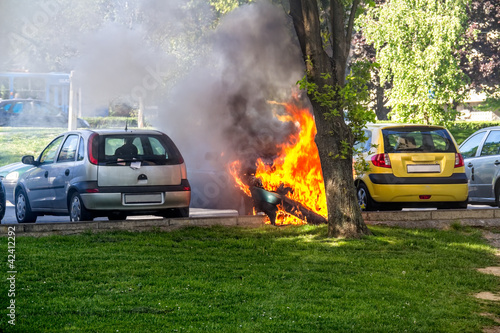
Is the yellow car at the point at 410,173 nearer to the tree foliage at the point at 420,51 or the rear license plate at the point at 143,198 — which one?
the rear license plate at the point at 143,198

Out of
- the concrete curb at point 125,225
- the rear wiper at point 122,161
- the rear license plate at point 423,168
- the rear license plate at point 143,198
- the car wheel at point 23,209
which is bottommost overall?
the concrete curb at point 125,225

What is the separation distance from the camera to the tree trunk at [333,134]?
10.7 meters

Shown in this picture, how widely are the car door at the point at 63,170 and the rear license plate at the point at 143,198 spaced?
3.12ft

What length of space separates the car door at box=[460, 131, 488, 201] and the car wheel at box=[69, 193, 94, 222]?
7837 millimetres

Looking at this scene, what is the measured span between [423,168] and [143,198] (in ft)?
15.6

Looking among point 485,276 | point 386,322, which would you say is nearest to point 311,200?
point 485,276

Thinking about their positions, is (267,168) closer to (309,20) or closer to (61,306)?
(309,20)

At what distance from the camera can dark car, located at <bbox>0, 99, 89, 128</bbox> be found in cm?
3195

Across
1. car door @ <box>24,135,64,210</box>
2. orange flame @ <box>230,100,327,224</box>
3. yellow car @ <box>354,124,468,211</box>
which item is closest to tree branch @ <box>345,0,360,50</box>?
Result: orange flame @ <box>230,100,327,224</box>

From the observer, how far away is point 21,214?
13.0 metres

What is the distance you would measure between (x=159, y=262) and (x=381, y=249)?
3006mm

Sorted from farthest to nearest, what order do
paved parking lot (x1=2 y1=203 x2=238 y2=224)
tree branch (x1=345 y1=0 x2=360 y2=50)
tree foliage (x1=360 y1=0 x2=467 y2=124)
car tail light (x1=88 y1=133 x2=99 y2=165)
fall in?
tree foliage (x1=360 y1=0 x2=467 y2=124)
paved parking lot (x1=2 y1=203 x2=238 y2=224)
car tail light (x1=88 y1=133 x2=99 y2=165)
tree branch (x1=345 y1=0 x2=360 y2=50)

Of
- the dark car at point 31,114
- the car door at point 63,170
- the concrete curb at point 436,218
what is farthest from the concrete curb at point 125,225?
the dark car at point 31,114

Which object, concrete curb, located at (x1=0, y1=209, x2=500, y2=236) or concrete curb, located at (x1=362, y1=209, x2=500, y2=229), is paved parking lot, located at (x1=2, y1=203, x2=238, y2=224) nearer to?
concrete curb, located at (x1=0, y1=209, x2=500, y2=236)
